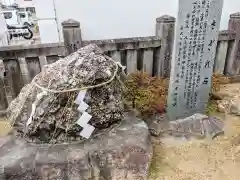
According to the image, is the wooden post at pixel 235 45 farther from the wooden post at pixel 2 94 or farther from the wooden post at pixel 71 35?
the wooden post at pixel 2 94

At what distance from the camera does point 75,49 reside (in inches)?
141

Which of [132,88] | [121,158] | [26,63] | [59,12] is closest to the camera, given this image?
[121,158]

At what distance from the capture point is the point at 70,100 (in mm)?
2387

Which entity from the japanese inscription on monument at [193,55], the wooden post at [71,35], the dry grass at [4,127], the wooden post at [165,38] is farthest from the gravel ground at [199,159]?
the dry grass at [4,127]

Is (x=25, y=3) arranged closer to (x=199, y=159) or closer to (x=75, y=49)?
(x=75, y=49)

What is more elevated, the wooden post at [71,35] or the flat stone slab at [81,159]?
the wooden post at [71,35]

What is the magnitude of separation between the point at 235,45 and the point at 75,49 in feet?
8.83

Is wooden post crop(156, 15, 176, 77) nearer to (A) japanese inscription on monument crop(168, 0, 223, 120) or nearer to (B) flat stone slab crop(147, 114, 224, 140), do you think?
(A) japanese inscription on monument crop(168, 0, 223, 120)

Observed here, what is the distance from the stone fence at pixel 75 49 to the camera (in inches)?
136

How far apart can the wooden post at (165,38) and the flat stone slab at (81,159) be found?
1758 millimetres

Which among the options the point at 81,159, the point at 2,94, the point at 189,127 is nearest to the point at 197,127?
the point at 189,127

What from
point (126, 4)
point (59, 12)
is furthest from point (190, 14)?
point (59, 12)

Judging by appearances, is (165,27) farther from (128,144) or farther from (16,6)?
(16,6)

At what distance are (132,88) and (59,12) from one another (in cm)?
260
